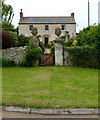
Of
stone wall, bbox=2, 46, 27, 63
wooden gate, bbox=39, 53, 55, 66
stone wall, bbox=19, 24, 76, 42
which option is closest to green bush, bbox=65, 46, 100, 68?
wooden gate, bbox=39, 53, 55, 66

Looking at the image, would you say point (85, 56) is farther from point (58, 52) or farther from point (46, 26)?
point (46, 26)

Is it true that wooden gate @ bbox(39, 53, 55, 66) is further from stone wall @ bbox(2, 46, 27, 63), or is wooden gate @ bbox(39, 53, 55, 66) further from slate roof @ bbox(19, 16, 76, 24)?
slate roof @ bbox(19, 16, 76, 24)

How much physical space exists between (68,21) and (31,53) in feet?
99.1

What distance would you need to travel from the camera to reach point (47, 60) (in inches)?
620

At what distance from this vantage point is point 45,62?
15.8 metres

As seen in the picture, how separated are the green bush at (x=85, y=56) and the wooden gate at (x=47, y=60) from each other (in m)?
1.57

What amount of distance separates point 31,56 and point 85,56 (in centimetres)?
384

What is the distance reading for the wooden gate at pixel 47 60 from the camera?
15.6m

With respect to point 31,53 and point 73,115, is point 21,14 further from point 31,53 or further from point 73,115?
point 73,115

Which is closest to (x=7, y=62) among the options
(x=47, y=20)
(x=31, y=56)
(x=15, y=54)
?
(x=15, y=54)

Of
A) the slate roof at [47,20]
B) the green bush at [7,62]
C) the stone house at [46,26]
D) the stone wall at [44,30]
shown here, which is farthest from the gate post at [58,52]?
the slate roof at [47,20]

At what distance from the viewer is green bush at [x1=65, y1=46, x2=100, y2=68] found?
571 inches

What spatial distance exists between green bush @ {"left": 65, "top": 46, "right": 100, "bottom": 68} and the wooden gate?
1.57 metres

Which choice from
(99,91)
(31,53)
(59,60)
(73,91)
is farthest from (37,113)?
(59,60)
